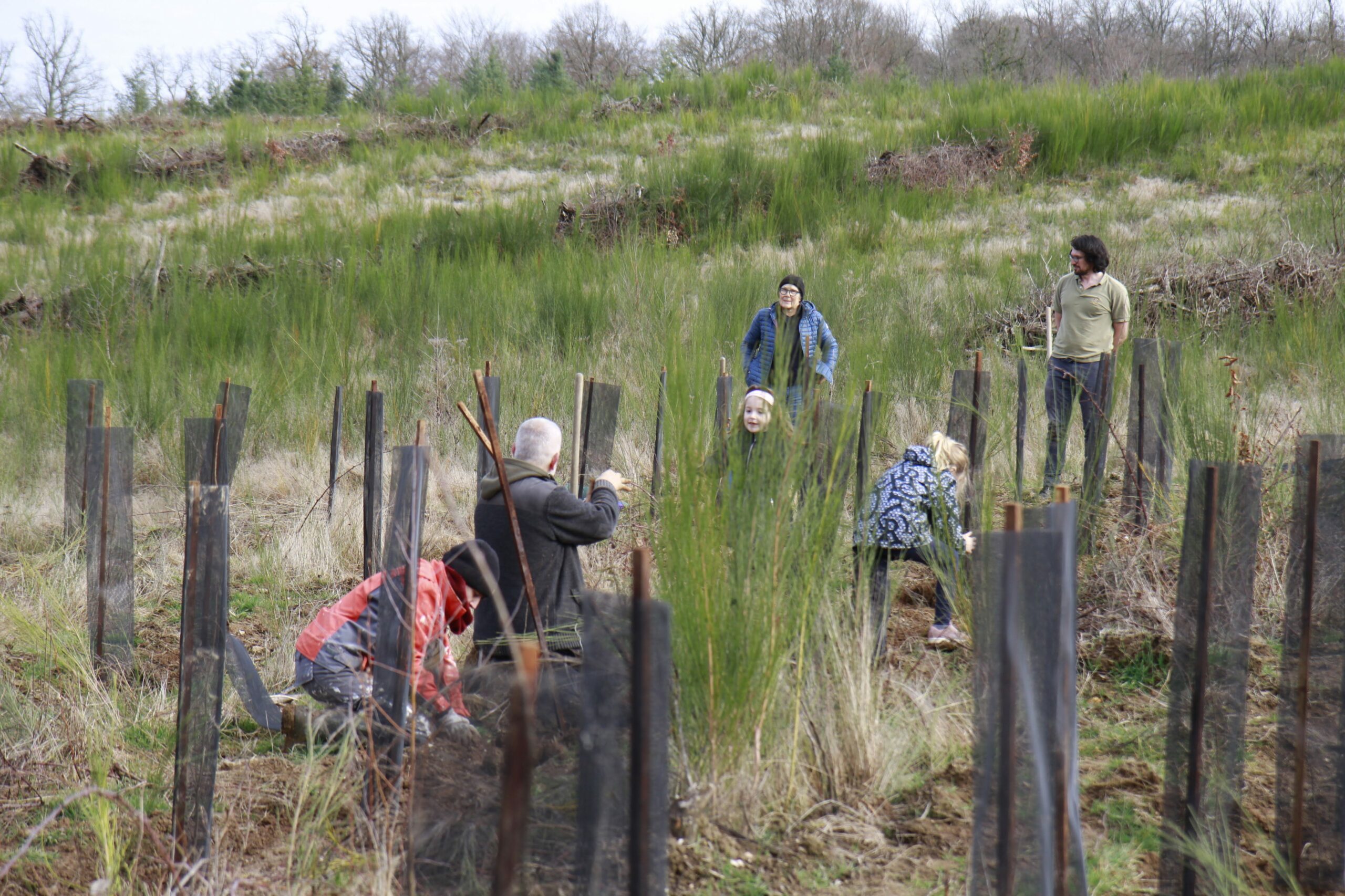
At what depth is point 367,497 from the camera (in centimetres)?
362

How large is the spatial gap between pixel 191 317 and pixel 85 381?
4.45 metres

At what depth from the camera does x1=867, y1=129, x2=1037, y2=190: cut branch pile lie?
1180 centimetres

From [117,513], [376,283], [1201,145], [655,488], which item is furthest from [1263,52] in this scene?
[117,513]

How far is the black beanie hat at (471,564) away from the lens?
2.54 meters

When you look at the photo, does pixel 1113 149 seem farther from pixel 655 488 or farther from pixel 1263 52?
pixel 1263 52

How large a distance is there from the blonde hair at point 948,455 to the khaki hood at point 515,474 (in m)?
1.26

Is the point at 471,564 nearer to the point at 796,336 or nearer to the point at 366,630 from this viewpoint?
the point at 366,630

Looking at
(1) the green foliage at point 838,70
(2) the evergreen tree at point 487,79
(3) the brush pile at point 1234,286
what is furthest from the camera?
(1) the green foliage at point 838,70

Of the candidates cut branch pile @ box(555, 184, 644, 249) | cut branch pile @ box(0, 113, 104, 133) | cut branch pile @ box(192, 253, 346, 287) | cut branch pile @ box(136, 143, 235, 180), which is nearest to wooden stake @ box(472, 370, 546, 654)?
cut branch pile @ box(192, 253, 346, 287)

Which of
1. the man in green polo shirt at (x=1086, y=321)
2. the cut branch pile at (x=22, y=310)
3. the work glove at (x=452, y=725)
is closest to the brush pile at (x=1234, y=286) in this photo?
the man in green polo shirt at (x=1086, y=321)

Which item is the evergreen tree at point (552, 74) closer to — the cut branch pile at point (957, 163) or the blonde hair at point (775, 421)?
the cut branch pile at point (957, 163)

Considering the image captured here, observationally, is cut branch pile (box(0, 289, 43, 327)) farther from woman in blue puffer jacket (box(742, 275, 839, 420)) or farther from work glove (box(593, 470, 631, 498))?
work glove (box(593, 470, 631, 498))

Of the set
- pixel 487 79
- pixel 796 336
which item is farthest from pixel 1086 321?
pixel 487 79

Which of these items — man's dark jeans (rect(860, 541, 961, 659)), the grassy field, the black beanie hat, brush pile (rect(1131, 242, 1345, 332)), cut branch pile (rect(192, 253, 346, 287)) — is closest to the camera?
the grassy field
